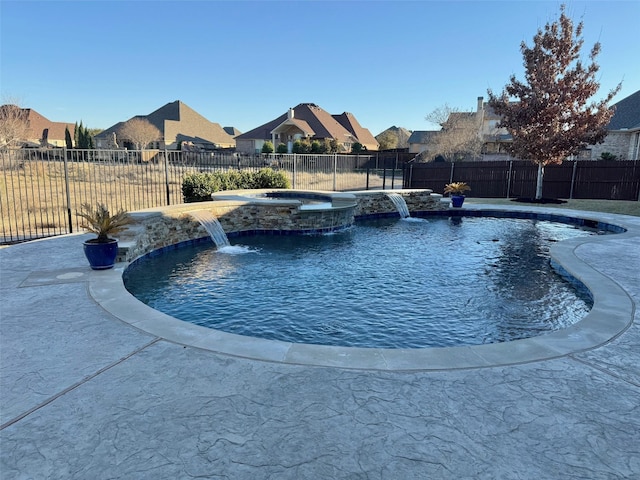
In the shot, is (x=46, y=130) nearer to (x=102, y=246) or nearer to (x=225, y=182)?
(x=225, y=182)

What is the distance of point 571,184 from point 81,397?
72.6ft

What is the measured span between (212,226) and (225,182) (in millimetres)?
4241

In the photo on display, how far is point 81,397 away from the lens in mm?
2816

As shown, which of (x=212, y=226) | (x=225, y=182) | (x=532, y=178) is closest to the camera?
(x=212, y=226)

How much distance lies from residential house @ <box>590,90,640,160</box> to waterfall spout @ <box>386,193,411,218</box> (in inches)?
713

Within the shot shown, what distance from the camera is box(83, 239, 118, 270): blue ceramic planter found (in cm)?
594

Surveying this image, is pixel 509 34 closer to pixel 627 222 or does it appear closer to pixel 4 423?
pixel 627 222

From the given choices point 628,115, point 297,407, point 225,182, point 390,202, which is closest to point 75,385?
point 297,407

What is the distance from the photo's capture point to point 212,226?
9.77 metres

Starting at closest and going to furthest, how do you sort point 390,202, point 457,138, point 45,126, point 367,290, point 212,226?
point 367,290
point 212,226
point 390,202
point 457,138
point 45,126

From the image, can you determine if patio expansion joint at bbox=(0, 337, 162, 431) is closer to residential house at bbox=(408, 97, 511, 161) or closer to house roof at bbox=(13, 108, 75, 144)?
residential house at bbox=(408, 97, 511, 161)

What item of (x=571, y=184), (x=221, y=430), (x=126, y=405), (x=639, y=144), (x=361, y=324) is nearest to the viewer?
(x=221, y=430)

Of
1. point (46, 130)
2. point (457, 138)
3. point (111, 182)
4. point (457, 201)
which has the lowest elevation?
point (457, 201)

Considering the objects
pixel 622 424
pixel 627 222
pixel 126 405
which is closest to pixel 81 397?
pixel 126 405
